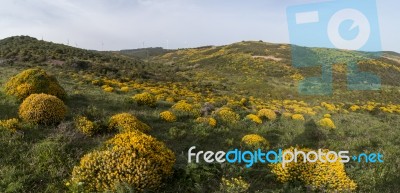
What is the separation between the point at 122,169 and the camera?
712 cm

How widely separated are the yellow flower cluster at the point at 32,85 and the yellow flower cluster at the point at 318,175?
10.1 m

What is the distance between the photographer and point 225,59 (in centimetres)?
8638

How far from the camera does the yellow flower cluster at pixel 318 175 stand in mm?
8453

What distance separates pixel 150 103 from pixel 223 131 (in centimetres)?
509

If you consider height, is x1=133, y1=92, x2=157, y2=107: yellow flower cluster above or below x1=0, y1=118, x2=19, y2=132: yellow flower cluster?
below

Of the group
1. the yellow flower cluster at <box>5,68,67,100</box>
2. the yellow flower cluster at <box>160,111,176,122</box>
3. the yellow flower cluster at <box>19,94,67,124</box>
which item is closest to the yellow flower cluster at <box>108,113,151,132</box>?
the yellow flower cluster at <box>19,94,67,124</box>

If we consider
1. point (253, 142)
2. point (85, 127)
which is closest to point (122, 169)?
point (85, 127)

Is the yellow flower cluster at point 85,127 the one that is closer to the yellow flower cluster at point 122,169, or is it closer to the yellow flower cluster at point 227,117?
the yellow flower cluster at point 122,169

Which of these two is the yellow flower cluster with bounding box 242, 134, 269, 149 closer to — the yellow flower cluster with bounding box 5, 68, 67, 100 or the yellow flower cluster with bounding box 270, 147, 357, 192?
the yellow flower cluster with bounding box 270, 147, 357, 192

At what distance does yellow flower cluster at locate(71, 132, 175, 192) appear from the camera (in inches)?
275

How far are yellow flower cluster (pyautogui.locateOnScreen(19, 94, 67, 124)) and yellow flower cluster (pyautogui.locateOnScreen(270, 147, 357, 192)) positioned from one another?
7107 millimetres

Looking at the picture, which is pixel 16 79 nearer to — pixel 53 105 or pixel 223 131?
pixel 53 105

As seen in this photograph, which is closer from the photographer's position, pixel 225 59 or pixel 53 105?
pixel 53 105

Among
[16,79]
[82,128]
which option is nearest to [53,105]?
[82,128]
